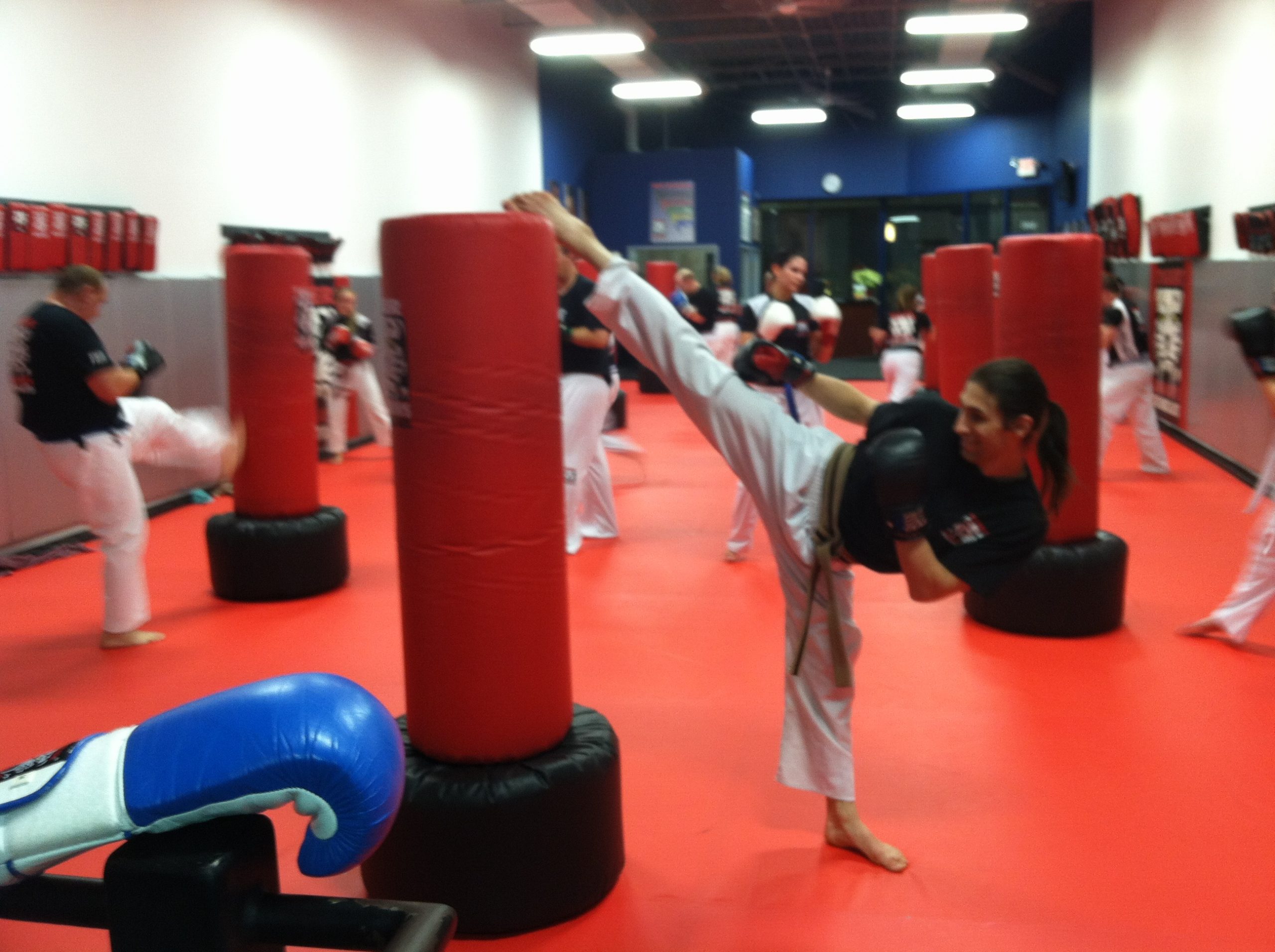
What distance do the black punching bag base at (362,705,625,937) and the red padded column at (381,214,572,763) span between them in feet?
0.28

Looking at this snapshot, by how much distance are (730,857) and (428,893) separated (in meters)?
0.81

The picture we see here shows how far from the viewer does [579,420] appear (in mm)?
5914

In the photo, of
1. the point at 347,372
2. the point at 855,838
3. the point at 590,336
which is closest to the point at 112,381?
the point at 590,336

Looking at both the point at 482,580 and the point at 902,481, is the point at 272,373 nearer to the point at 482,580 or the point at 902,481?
the point at 482,580

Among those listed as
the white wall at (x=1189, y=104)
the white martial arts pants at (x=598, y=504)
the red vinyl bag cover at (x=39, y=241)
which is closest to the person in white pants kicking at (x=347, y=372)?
the red vinyl bag cover at (x=39, y=241)

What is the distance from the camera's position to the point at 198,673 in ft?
14.3

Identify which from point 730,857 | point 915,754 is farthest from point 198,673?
point 915,754

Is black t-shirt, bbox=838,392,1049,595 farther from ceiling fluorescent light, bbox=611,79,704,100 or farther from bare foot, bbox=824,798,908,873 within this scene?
ceiling fluorescent light, bbox=611,79,704,100

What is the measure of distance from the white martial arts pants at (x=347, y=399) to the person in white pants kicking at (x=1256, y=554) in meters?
6.74

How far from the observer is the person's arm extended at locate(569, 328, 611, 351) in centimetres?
577

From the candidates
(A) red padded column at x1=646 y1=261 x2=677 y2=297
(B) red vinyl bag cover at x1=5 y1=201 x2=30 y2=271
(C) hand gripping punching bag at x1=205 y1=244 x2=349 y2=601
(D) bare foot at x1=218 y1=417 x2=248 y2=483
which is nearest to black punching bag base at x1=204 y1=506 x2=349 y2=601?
(C) hand gripping punching bag at x1=205 y1=244 x2=349 y2=601

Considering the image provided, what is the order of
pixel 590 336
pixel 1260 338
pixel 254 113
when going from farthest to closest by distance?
1. pixel 254 113
2. pixel 590 336
3. pixel 1260 338

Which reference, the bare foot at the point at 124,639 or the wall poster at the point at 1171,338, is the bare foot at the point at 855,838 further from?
the wall poster at the point at 1171,338

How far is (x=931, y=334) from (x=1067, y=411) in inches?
302
